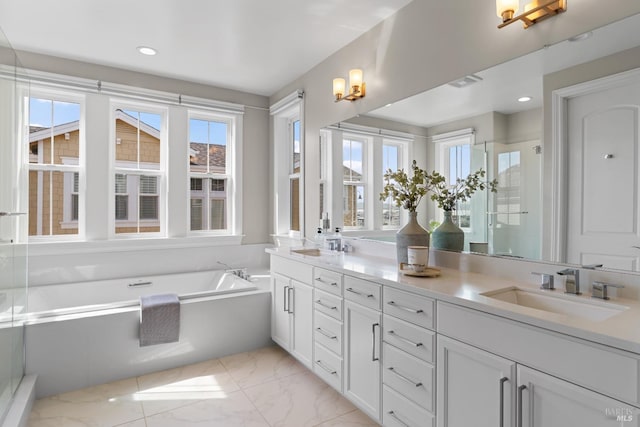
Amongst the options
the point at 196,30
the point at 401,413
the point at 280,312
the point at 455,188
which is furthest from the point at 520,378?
the point at 196,30

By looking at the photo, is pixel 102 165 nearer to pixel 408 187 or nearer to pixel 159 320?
pixel 159 320

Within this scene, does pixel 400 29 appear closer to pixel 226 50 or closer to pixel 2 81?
pixel 226 50

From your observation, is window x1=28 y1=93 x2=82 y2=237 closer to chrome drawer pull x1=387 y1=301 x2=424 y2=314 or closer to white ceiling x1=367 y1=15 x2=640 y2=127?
white ceiling x1=367 y1=15 x2=640 y2=127

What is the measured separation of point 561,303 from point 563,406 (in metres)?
0.46

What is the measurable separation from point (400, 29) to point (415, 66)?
0.31m

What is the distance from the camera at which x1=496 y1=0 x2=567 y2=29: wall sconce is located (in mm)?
1580

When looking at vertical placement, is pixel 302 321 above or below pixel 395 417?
above

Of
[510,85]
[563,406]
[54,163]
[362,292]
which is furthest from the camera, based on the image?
[54,163]

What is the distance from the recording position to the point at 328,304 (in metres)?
2.26

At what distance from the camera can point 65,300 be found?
10.1ft

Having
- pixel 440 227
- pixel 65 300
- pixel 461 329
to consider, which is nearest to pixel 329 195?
pixel 440 227

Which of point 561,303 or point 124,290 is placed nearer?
point 561,303

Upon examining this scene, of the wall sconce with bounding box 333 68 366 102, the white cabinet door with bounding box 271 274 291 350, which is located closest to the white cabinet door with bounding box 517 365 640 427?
the white cabinet door with bounding box 271 274 291 350

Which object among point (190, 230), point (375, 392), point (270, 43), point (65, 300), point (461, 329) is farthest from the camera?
point (190, 230)
